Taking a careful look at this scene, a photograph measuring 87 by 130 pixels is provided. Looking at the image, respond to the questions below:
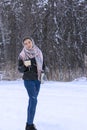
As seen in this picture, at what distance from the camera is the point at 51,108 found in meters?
10.1

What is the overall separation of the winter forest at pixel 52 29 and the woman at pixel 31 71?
39.4 feet

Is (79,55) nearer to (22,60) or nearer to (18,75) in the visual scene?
(18,75)

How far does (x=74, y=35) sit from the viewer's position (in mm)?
20547

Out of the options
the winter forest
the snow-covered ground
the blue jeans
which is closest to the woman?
the blue jeans

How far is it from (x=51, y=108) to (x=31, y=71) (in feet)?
7.91

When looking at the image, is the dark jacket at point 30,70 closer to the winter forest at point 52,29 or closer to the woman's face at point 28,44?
the woman's face at point 28,44

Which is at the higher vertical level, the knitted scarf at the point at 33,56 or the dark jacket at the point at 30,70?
the knitted scarf at the point at 33,56

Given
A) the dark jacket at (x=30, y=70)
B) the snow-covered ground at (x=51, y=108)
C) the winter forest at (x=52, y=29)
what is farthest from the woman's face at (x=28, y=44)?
the winter forest at (x=52, y=29)

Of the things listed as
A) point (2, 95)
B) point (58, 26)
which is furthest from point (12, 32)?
point (2, 95)

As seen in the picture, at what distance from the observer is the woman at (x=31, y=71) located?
7.82m

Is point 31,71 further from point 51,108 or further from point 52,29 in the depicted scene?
point 52,29

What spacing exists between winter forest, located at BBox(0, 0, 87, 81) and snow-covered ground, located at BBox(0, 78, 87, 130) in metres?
6.11

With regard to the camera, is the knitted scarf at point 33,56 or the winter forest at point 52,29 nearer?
the knitted scarf at point 33,56

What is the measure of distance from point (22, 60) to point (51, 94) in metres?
4.48
